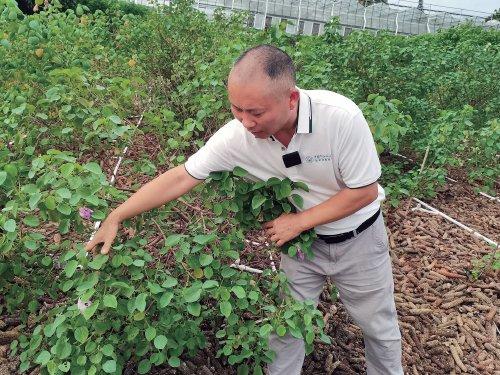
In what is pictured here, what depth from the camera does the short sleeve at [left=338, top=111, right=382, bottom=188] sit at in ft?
5.48

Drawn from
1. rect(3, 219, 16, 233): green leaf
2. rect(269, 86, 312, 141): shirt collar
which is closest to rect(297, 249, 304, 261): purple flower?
rect(269, 86, 312, 141): shirt collar

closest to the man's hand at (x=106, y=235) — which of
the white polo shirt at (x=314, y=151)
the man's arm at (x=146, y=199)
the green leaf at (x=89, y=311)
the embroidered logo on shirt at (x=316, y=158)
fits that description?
the man's arm at (x=146, y=199)

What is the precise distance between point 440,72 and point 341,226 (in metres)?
5.35

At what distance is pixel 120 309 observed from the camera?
1.58 metres

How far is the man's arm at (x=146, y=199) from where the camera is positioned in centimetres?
166

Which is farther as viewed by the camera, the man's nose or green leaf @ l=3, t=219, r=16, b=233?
the man's nose

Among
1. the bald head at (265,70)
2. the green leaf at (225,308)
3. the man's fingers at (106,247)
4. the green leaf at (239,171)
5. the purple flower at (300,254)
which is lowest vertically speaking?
the purple flower at (300,254)

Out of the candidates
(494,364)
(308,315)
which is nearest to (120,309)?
(308,315)

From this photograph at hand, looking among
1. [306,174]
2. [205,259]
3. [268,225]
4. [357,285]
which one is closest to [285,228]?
[268,225]

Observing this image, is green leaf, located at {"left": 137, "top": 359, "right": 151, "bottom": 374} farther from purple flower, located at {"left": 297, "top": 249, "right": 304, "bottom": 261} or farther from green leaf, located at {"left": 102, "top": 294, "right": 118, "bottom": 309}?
purple flower, located at {"left": 297, "top": 249, "right": 304, "bottom": 261}

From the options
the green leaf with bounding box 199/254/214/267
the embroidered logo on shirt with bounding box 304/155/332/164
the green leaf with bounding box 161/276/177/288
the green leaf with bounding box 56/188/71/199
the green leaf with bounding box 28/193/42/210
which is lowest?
the green leaf with bounding box 161/276/177/288

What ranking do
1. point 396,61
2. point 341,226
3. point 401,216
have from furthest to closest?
point 396,61 < point 401,216 < point 341,226

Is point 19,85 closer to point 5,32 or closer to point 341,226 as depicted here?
point 5,32

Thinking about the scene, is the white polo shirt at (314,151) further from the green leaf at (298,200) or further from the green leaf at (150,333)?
the green leaf at (150,333)
